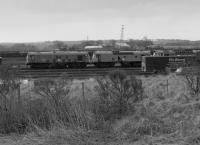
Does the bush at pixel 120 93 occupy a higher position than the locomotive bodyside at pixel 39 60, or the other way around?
the bush at pixel 120 93

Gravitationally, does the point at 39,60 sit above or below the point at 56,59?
below

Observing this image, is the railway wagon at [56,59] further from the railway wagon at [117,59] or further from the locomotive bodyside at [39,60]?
the railway wagon at [117,59]

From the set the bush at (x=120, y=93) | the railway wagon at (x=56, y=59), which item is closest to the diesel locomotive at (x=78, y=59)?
the railway wagon at (x=56, y=59)

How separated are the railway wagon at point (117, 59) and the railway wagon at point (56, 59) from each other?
5.93ft

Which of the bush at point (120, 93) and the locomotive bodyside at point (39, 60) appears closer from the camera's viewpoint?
the bush at point (120, 93)

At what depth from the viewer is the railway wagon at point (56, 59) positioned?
46.5m

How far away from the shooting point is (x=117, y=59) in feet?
159

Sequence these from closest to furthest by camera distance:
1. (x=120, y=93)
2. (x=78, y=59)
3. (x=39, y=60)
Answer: (x=120, y=93) < (x=39, y=60) < (x=78, y=59)

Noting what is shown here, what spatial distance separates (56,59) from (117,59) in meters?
8.69

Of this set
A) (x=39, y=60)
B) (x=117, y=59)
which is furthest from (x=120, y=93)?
(x=117, y=59)

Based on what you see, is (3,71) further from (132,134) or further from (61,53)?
(61,53)

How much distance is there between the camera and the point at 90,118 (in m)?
6.19

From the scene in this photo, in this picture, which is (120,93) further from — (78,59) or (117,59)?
(117,59)

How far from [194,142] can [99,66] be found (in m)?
43.0
